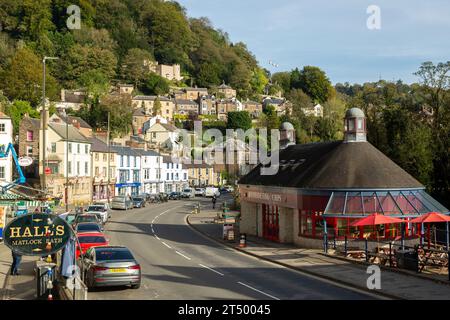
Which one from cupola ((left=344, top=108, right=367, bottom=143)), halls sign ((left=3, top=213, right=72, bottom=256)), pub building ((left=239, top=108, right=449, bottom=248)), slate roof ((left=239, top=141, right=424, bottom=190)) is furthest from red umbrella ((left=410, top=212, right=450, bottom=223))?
halls sign ((left=3, top=213, right=72, bottom=256))

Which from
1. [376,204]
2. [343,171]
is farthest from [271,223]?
[376,204]

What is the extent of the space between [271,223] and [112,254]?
724 inches

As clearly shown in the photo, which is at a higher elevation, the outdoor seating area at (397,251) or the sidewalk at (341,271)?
the outdoor seating area at (397,251)

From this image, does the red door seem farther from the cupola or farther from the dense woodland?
the dense woodland

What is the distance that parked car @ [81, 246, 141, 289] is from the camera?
65.8ft

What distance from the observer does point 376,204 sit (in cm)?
3047

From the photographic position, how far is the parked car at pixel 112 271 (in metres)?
20.1

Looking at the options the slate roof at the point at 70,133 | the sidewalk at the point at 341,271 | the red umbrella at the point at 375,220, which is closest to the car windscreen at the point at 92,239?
the sidewalk at the point at 341,271

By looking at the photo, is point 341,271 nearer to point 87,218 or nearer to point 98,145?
point 87,218

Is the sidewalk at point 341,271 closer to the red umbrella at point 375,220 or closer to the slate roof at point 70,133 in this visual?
the red umbrella at point 375,220

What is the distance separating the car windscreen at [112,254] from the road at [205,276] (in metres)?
1.16
